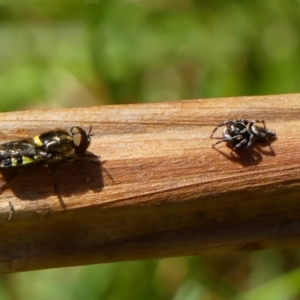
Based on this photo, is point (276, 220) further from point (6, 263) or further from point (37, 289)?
point (37, 289)

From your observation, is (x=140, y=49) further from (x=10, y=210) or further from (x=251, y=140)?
(x=10, y=210)

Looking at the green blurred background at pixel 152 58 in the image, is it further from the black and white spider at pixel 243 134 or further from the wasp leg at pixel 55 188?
the wasp leg at pixel 55 188

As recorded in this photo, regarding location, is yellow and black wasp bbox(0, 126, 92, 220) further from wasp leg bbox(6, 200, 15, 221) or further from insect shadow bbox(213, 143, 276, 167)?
insect shadow bbox(213, 143, 276, 167)

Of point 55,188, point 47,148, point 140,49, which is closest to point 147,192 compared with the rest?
point 55,188

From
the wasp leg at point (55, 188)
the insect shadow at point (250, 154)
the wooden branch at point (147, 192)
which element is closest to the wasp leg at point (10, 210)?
the wooden branch at point (147, 192)

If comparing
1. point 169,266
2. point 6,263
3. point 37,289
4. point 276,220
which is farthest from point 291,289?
point 6,263
